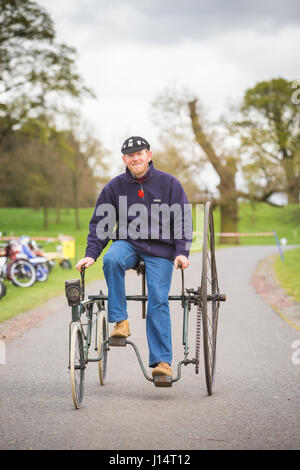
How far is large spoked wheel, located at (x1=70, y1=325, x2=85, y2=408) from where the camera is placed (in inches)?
185

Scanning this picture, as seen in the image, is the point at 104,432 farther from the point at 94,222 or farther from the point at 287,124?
the point at 287,124

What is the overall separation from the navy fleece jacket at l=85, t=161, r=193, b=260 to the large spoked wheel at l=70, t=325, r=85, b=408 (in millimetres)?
765

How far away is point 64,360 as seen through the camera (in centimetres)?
687

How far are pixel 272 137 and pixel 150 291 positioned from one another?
127 feet

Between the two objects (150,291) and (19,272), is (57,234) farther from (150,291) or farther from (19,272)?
(150,291)

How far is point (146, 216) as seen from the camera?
5340 millimetres

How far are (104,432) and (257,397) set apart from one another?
151 centimetres

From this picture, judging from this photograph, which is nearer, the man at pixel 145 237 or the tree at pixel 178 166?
the man at pixel 145 237

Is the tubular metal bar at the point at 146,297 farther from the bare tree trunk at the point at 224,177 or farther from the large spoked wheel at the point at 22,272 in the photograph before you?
the bare tree trunk at the point at 224,177

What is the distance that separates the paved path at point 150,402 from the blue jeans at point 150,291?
17.3 inches

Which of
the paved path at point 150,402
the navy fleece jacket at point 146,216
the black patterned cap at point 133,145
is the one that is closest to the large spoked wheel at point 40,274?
the paved path at point 150,402

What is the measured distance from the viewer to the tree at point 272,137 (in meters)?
39.8

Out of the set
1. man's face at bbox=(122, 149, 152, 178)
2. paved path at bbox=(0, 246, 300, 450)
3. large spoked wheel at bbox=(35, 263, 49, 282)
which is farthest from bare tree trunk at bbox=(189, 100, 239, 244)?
man's face at bbox=(122, 149, 152, 178)
